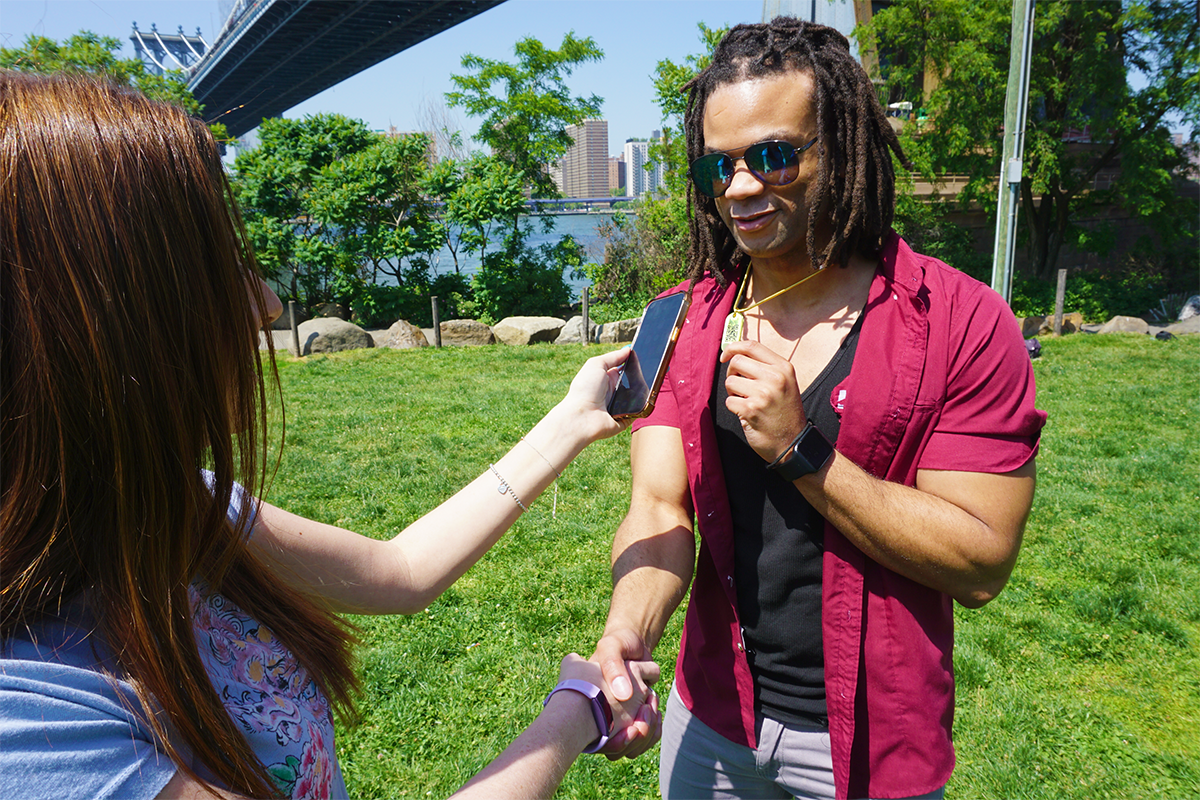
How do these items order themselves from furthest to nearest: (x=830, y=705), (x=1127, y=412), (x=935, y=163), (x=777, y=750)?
(x=935, y=163) → (x=1127, y=412) → (x=777, y=750) → (x=830, y=705)

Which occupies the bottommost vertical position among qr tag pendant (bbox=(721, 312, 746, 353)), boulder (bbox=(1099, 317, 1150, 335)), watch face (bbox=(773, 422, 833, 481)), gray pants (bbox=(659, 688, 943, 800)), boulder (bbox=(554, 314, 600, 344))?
boulder (bbox=(1099, 317, 1150, 335))

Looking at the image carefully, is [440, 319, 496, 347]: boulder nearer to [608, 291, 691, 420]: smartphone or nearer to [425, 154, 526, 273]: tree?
[425, 154, 526, 273]: tree

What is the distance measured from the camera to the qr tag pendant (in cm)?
203

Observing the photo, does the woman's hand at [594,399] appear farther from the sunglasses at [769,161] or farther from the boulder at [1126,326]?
the boulder at [1126,326]

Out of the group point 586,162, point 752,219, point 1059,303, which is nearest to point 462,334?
point 1059,303

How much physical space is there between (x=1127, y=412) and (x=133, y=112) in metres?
10.5

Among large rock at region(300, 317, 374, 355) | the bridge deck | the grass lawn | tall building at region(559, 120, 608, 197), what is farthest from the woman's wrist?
the bridge deck

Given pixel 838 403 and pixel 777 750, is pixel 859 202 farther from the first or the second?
pixel 777 750

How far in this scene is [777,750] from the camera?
196 centimetres

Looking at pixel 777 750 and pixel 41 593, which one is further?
pixel 777 750

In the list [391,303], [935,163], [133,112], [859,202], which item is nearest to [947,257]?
[935,163]

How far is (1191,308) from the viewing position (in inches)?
695

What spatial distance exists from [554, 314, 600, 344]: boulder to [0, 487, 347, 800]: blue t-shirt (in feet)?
46.6

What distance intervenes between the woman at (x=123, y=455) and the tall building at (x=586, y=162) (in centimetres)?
2005
